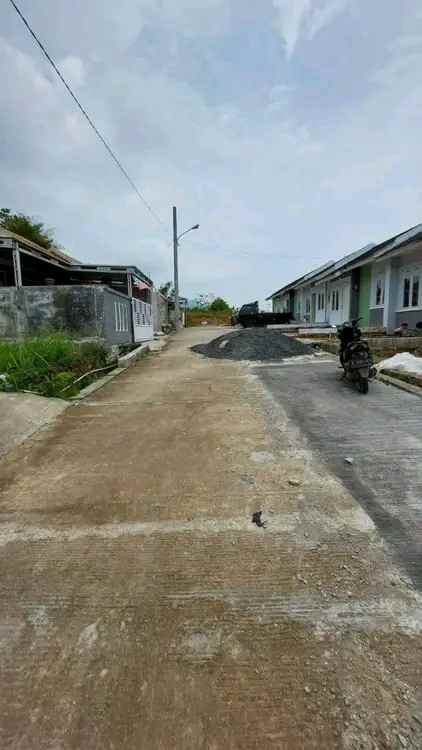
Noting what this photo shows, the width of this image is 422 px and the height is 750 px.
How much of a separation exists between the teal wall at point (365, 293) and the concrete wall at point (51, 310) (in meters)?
11.8

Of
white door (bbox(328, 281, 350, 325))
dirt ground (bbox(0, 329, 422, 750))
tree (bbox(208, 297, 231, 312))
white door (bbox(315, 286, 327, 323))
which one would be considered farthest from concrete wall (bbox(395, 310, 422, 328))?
tree (bbox(208, 297, 231, 312))

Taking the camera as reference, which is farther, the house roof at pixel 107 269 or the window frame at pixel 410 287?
the house roof at pixel 107 269

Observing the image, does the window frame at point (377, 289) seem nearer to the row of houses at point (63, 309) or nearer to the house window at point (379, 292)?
the house window at point (379, 292)

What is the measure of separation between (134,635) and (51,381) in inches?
192

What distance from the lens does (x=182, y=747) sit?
108 cm

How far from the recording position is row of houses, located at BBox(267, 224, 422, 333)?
39.7 ft

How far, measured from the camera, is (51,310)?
8695 mm

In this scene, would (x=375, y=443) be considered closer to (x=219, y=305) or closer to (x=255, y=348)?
(x=255, y=348)

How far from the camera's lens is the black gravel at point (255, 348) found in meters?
9.84

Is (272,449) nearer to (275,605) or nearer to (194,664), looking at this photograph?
(275,605)

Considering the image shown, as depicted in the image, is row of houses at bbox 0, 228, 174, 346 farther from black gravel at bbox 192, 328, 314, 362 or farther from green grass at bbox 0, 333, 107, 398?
black gravel at bbox 192, 328, 314, 362

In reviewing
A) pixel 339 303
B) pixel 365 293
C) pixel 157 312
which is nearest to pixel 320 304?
pixel 339 303

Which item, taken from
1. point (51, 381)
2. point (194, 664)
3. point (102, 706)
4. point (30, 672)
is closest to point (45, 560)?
point (30, 672)

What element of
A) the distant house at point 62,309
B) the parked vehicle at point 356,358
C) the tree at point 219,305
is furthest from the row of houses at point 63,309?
the tree at point 219,305
